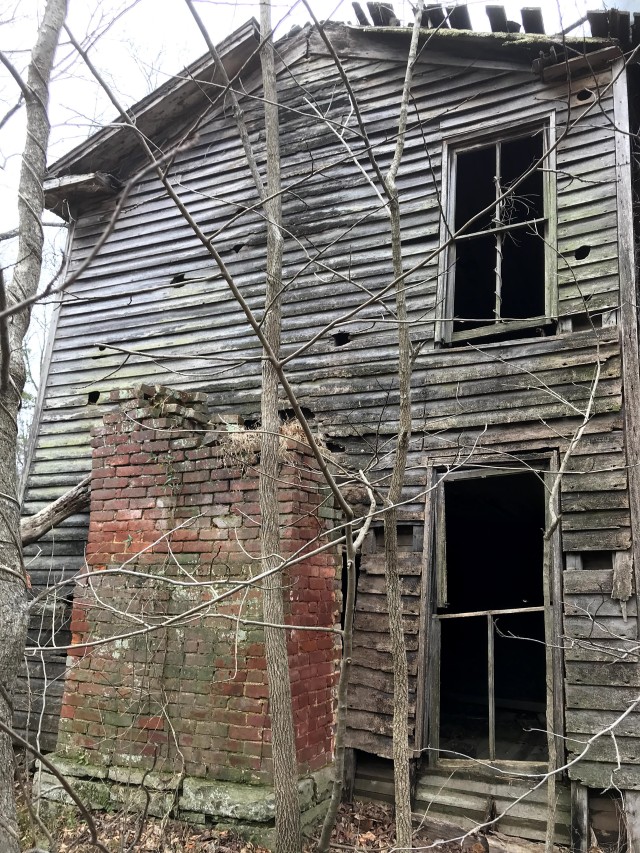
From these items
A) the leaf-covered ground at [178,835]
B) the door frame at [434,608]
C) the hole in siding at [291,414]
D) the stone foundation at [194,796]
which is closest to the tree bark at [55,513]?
the hole in siding at [291,414]

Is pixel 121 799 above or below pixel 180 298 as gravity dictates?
below

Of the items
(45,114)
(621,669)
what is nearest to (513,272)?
(621,669)

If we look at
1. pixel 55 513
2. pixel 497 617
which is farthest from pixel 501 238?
pixel 497 617

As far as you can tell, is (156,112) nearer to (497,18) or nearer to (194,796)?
(497,18)

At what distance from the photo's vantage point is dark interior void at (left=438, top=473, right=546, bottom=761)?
282 inches

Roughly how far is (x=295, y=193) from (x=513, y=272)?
3740mm

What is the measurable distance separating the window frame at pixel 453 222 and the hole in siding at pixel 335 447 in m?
1.26

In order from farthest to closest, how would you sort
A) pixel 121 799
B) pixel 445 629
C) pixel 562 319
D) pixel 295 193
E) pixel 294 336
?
pixel 445 629 < pixel 295 193 < pixel 294 336 < pixel 562 319 < pixel 121 799

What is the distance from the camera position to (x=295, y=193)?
7.13 meters

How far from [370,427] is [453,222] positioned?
2.05 metres

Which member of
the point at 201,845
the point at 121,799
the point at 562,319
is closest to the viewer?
the point at 201,845

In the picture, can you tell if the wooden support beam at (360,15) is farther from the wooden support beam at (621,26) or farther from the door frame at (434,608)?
the door frame at (434,608)

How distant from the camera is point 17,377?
3.52 metres

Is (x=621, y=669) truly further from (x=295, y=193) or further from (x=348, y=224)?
(x=295, y=193)
